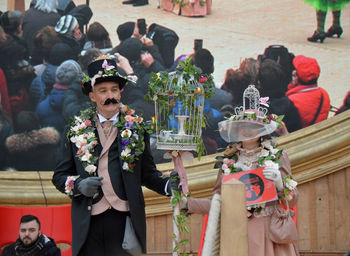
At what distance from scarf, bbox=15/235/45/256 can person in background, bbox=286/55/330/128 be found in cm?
250

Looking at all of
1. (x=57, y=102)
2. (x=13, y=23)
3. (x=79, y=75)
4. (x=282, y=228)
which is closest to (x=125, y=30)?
(x=79, y=75)

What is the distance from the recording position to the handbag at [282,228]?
4.41 m

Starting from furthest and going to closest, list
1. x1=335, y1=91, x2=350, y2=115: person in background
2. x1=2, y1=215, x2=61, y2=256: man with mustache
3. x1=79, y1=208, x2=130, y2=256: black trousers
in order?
x1=335, y1=91, x2=350, y2=115: person in background, x1=2, y1=215, x2=61, y2=256: man with mustache, x1=79, y1=208, x2=130, y2=256: black trousers

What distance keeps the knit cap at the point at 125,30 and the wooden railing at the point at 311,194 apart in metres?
1.23

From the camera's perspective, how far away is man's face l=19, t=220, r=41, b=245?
506 centimetres

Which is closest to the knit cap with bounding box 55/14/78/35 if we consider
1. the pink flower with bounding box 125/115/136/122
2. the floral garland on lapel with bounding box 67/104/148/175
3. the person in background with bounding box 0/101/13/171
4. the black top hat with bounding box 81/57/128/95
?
the person in background with bounding box 0/101/13/171

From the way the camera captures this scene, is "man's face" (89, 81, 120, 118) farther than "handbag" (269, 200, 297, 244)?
No

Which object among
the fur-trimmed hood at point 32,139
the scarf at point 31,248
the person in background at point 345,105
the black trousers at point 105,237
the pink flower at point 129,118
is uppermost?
the person in background at point 345,105

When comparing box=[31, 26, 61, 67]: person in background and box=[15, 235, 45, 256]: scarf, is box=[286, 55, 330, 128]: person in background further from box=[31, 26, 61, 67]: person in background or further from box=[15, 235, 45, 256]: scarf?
box=[15, 235, 45, 256]: scarf

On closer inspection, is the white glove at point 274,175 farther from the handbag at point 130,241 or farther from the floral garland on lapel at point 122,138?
the handbag at point 130,241

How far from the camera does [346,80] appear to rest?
20.4ft

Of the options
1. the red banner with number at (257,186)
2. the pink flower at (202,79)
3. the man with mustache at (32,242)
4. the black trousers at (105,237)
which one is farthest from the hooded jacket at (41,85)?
the black trousers at (105,237)

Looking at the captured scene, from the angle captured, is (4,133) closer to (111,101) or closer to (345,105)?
(111,101)

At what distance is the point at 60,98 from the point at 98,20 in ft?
2.58
